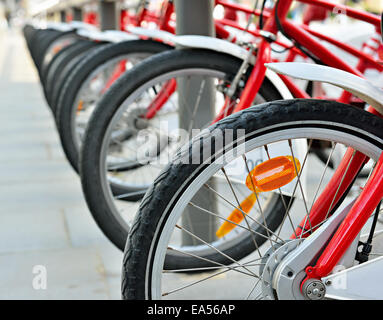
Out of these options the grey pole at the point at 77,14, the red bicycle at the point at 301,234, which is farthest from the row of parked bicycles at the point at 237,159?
the grey pole at the point at 77,14

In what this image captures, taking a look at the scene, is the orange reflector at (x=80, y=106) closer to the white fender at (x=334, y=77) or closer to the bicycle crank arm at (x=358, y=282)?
the white fender at (x=334, y=77)

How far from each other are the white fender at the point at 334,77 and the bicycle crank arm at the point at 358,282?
0.34 m

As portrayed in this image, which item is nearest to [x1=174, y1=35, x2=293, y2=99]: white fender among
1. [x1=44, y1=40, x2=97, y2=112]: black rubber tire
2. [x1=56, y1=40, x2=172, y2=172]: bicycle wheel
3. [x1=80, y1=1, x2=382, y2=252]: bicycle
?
[x1=80, y1=1, x2=382, y2=252]: bicycle

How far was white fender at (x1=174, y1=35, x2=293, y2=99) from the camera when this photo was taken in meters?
2.14

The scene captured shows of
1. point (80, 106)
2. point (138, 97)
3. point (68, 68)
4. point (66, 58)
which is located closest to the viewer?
point (138, 97)

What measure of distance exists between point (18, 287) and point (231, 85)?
36.1 inches

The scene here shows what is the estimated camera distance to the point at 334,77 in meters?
1.44

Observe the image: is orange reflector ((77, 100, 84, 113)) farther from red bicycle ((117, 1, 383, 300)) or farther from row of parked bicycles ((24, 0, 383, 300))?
red bicycle ((117, 1, 383, 300))

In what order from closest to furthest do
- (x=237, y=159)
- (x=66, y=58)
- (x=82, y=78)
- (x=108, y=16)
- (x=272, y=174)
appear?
(x=272, y=174), (x=237, y=159), (x=82, y=78), (x=66, y=58), (x=108, y=16)

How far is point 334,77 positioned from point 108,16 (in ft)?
10.6

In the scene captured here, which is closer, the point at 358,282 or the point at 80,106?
the point at 358,282

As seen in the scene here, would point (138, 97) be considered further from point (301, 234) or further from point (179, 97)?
point (301, 234)

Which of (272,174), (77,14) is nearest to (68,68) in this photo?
(272,174)
